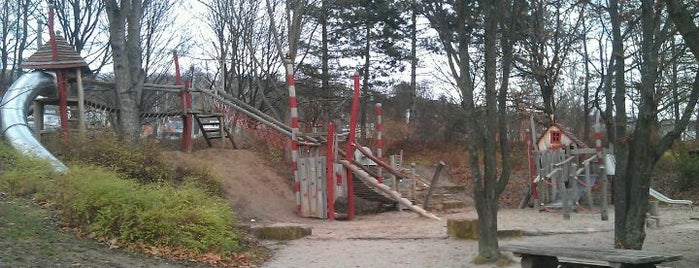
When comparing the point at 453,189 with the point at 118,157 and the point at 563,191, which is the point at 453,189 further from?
the point at 118,157

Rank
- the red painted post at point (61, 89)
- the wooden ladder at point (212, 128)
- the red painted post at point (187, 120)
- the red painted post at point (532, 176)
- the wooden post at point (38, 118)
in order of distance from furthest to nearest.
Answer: the wooden ladder at point (212, 128) < the red painted post at point (532, 176) < the red painted post at point (187, 120) < the red painted post at point (61, 89) < the wooden post at point (38, 118)

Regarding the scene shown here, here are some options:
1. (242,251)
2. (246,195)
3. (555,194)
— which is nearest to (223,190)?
(246,195)

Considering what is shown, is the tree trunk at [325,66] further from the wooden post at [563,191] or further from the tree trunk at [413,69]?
the wooden post at [563,191]

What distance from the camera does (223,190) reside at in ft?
54.1

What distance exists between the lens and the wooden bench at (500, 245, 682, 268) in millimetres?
6883

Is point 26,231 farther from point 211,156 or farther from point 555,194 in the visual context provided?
point 555,194

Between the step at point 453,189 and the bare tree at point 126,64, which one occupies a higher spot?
the bare tree at point 126,64

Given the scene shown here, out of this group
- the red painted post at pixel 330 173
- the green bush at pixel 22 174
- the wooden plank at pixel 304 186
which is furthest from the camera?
the wooden plank at pixel 304 186

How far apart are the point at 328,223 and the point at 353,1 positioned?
57.9 ft

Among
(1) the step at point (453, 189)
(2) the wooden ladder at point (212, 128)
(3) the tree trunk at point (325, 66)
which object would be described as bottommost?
(1) the step at point (453, 189)

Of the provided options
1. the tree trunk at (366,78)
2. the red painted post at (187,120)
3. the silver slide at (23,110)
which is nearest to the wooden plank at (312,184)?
the red painted post at (187,120)

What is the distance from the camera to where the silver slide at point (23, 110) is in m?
13.4

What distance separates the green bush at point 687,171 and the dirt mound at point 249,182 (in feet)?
43.4

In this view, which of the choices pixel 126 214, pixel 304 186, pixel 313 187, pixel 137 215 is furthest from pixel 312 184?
pixel 126 214
